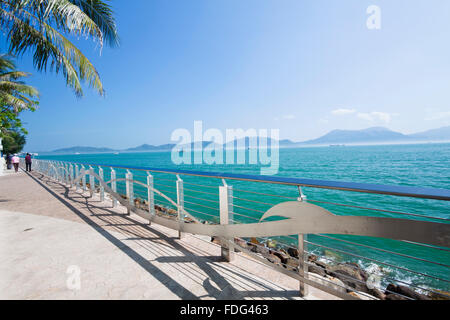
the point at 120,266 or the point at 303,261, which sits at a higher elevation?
the point at 303,261

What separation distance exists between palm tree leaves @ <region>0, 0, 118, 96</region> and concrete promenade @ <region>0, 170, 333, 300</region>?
3.98 meters

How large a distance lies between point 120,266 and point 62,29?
19.2 ft

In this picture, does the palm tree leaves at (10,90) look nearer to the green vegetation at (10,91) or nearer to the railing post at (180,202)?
the green vegetation at (10,91)

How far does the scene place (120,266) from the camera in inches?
97.7

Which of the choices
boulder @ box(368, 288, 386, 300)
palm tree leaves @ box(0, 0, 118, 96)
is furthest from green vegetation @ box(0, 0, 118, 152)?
boulder @ box(368, 288, 386, 300)

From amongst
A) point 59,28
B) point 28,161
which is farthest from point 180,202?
point 28,161

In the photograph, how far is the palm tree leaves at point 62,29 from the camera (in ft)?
15.0

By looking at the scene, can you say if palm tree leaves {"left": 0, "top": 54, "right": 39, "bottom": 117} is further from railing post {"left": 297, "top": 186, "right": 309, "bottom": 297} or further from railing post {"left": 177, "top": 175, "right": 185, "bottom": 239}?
railing post {"left": 297, "top": 186, "right": 309, "bottom": 297}

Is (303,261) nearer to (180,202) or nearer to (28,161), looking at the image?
(180,202)

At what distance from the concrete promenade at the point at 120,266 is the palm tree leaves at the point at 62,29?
13.0 feet
